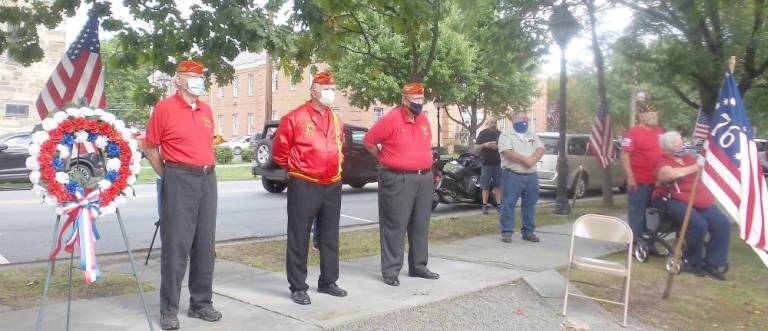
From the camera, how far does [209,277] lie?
5.35 m

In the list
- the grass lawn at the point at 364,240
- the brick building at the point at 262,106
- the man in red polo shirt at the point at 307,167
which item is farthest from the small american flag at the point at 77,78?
the brick building at the point at 262,106

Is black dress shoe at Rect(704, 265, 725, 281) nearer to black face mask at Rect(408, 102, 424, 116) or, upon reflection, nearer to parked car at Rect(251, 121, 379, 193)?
black face mask at Rect(408, 102, 424, 116)

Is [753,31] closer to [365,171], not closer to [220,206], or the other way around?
[365,171]

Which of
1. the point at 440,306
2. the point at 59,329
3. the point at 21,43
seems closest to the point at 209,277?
the point at 59,329

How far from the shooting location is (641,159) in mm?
8391

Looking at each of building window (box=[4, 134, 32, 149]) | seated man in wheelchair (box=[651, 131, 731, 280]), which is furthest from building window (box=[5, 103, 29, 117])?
seated man in wheelchair (box=[651, 131, 731, 280])

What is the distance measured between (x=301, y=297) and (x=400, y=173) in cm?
163

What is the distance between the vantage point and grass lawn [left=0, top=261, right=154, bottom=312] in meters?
6.01

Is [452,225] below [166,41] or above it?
below

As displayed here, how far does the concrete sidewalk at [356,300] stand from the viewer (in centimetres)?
527

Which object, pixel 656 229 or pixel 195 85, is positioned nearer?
pixel 195 85

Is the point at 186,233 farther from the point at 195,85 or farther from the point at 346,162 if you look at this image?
the point at 346,162

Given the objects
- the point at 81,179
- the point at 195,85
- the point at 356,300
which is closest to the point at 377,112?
the point at 356,300

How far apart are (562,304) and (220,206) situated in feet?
32.4
